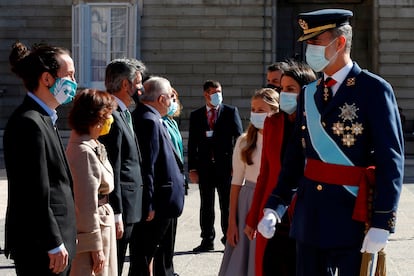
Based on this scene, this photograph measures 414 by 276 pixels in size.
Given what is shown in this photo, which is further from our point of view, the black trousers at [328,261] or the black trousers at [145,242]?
the black trousers at [145,242]

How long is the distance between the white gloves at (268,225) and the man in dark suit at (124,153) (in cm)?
144

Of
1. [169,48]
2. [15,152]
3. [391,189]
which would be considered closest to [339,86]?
[391,189]

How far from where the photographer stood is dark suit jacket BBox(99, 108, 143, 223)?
18.7 feet

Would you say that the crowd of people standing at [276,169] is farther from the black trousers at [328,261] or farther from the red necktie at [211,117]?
the red necktie at [211,117]

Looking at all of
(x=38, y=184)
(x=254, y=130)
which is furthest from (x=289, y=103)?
(x=38, y=184)

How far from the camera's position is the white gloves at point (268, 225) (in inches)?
174

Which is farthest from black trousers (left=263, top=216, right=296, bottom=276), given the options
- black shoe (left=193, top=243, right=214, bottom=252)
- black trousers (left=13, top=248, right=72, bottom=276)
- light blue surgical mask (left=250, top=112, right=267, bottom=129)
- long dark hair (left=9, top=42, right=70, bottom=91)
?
black shoe (left=193, top=243, right=214, bottom=252)

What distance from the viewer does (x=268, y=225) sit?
14.6 ft

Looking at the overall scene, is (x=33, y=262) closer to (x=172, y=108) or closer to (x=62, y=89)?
(x=62, y=89)

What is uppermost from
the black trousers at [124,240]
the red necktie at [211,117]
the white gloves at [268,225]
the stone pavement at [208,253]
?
the red necktie at [211,117]

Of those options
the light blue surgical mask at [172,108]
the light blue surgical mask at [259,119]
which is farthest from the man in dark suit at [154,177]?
the light blue surgical mask at [259,119]

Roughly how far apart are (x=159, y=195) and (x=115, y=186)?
86 centimetres

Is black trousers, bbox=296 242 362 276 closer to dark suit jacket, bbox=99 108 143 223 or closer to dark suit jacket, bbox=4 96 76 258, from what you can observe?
dark suit jacket, bbox=4 96 76 258

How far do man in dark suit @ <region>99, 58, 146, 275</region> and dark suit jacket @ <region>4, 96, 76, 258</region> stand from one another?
4.00ft
